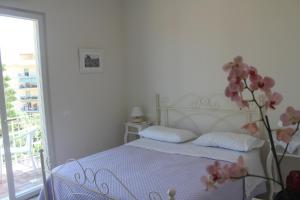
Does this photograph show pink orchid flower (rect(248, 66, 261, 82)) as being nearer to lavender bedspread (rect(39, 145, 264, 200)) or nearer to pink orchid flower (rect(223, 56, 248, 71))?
pink orchid flower (rect(223, 56, 248, 71))

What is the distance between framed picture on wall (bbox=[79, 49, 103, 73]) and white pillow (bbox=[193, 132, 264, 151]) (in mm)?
1818

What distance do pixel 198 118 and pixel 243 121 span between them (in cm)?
62

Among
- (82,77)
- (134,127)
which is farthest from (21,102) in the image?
(134,127)

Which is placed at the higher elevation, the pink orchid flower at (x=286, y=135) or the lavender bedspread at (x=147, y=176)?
the pink orchid flower at (x=286, y=135)

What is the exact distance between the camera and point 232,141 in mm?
3088

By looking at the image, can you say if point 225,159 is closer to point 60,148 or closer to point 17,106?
point 60,148

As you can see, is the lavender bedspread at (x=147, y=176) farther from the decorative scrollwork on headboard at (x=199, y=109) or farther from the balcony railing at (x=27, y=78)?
the balcony railing at (x=27, y=78)

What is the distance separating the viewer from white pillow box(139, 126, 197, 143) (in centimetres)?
350

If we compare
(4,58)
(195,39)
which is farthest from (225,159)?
(4,58)

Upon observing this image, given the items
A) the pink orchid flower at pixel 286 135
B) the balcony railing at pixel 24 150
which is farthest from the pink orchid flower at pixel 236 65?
the balcony railing at pixel 24 150

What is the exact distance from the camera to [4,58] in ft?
10.5

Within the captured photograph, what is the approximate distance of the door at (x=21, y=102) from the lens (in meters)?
3.20

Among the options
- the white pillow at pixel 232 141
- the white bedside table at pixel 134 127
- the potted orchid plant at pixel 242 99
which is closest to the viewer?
the potted orchid plant at pixel 242 99

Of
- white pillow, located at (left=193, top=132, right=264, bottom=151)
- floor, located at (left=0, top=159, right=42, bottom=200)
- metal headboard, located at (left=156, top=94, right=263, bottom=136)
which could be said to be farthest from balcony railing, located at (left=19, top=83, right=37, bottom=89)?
white pillow, located at (left=193, top=132, right=264, bottom=151)
